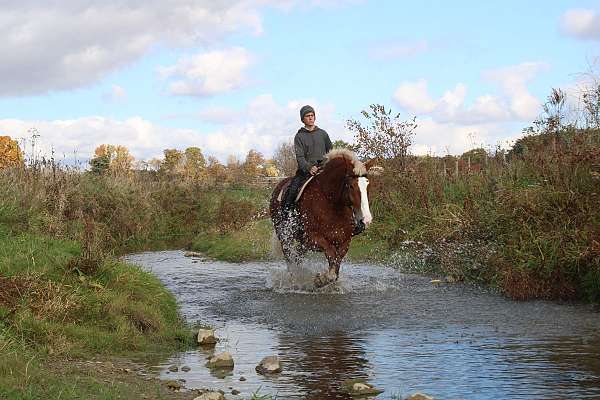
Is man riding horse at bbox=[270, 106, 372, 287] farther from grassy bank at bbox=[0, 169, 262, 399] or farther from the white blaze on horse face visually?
grassy bank at bbox=[0, 169, 262, 399]

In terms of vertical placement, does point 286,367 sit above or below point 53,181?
below

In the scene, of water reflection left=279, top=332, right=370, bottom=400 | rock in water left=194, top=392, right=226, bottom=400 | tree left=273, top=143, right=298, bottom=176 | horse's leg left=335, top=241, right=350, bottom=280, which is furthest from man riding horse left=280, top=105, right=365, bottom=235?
tree left=273, top=143, right=298, bottom=176

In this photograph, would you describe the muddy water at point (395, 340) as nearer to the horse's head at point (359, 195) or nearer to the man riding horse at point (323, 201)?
the man riding horse at point (323, 201)

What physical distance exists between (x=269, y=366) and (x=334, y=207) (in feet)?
17.7

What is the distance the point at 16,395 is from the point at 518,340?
16.6 ft

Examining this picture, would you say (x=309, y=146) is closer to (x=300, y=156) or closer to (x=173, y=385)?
(x=300, y=156)

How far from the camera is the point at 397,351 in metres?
7.21

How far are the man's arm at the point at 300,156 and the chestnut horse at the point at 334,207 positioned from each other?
0.49m

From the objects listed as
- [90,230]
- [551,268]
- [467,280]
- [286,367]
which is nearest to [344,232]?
Result: [467,280]

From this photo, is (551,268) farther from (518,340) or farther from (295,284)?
(295,284)

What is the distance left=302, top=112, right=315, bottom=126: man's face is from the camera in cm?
1269

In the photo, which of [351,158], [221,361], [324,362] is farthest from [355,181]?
[221,361]

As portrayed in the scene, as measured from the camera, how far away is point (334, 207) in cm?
1159

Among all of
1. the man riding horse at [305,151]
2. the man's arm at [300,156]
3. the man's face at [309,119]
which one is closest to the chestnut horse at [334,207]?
the man riding horse at [305,151]
